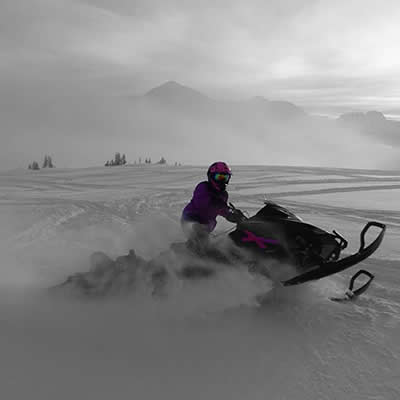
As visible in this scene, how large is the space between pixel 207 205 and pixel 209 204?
0.03 meters

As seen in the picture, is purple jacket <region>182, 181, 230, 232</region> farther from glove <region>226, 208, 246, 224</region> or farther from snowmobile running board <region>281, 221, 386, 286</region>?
snowmobile running board <region>281, 221, 386, 286</region>

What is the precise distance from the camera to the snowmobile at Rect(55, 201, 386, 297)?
12.4ft

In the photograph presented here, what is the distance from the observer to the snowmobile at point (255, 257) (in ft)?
12.4

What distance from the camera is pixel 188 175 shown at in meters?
18.2

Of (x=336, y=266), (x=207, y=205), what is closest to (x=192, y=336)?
(x=336, y=266)

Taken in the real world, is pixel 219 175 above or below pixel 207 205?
above

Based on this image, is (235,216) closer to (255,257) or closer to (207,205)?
(207,205)

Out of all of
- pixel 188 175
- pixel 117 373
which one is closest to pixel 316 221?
pixel 117 373

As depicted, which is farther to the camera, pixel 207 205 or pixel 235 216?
pixel 207 205

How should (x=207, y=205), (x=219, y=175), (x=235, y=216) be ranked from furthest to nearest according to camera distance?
(x=207, y=205) < (x=219, y=175) < (x=235, y=216)

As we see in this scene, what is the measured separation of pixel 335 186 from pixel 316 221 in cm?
664

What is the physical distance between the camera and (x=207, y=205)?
15.8ft

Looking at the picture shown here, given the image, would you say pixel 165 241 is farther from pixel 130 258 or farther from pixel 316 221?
pixel 316 221

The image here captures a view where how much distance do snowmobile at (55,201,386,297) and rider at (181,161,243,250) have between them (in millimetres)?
319
